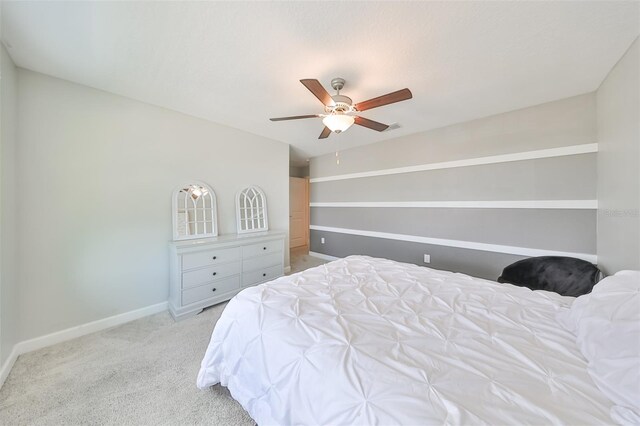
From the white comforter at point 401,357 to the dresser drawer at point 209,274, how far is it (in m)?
1.29

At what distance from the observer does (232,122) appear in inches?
121

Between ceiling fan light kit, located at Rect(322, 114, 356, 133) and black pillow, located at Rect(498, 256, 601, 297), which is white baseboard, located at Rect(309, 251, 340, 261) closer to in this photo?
Result: black pillow, located at Rect(498, 256, 601, 297)

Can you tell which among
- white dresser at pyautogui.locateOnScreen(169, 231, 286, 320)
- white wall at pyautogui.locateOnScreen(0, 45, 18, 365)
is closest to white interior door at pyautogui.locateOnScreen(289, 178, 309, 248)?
white dresser at pyautogui.locateOnScreen(169, 231, 286, 320)

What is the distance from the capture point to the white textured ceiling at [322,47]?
4.47 ft

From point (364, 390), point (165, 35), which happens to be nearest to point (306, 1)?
point (165, 35)

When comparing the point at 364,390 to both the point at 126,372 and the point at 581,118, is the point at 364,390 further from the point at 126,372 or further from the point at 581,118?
the point at 581,118

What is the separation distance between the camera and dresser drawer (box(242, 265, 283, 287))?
119 inches

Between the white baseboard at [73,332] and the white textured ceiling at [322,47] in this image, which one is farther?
the white baseboard at [73,332]

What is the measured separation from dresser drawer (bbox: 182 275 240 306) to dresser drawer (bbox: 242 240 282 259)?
0.33m

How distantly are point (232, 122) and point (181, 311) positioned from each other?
2.42m

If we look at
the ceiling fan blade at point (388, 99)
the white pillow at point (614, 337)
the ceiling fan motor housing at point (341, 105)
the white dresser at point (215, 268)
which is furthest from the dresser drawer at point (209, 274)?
the white pillow at point (614, 337)

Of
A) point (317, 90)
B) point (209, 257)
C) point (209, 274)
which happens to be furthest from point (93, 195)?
point (317, 90)

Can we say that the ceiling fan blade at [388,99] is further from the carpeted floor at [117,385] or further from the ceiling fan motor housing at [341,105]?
the carpeted floor at [117,385]

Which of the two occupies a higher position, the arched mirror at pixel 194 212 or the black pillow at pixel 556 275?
the arched mirror at pixel 194 212
